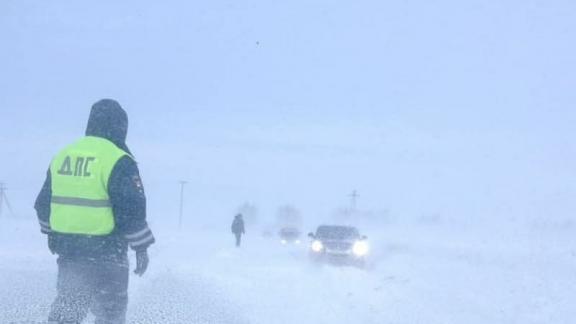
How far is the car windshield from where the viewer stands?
1040 inches

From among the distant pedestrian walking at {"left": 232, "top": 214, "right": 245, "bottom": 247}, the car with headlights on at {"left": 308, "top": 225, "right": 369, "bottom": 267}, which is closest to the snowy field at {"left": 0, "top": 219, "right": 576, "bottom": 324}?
the car with headlights on at {"left": 308, "top": 225, "right": 369, "bottom": 267}

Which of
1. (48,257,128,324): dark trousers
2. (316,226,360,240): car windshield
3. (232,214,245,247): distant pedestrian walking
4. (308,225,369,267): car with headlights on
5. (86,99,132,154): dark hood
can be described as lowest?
(232,214,245,247): distant pedestrian walking

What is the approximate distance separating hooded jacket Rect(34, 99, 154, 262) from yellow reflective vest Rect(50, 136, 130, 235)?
4 centimetres

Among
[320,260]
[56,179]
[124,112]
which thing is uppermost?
[124,112]

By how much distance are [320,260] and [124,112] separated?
794 inches

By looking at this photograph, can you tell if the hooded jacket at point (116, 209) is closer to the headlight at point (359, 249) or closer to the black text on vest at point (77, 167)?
the black text on vest at point (77, 167)

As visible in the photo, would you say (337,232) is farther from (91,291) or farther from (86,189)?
(86,189)

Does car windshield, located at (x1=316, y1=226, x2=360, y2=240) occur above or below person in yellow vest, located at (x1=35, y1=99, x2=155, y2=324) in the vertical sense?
below

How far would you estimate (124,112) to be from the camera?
Answer: 5.73 meters

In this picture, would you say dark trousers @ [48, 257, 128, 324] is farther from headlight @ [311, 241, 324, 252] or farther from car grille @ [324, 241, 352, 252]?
headlight @ [311, 241, 324, 252]

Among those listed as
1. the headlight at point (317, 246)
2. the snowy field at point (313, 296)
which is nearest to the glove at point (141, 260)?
the snowy field at point (313, 296)

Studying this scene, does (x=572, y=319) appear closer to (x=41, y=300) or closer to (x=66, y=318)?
(x=41, y=300)

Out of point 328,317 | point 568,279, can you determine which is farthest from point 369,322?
point 568,279

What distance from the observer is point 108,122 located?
563 cm
